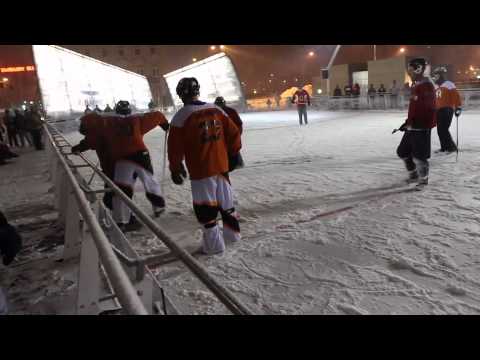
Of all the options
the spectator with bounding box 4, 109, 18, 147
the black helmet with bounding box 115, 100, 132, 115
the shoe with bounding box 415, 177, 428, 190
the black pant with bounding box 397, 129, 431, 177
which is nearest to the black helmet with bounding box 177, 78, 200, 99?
the black helmet with bounding box 115, 100, 132, 115

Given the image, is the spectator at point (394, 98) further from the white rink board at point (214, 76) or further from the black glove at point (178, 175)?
the black glove at point (178, 175)

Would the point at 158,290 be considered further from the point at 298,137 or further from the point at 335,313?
the point at 298,137

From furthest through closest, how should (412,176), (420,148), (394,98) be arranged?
(394,98)
(412,176)
(420,148)

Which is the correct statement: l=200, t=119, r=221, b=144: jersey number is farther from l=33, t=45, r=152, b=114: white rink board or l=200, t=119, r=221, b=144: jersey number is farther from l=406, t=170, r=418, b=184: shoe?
l=33, t=45, r=152, b=114: white rink board

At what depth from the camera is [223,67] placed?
89.9ft

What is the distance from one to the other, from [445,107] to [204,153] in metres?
6.93

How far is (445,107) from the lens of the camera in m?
8.42

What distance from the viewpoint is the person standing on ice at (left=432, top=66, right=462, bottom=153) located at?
27.1ft

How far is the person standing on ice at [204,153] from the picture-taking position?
366 cm

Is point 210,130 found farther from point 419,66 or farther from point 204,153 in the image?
point 419,66

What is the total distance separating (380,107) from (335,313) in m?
22.2

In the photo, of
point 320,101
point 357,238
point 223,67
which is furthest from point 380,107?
point 357,238

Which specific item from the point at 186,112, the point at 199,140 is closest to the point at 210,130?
the point at 199,140

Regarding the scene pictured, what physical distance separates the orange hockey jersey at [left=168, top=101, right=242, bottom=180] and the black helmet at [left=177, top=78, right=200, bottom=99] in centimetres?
12
